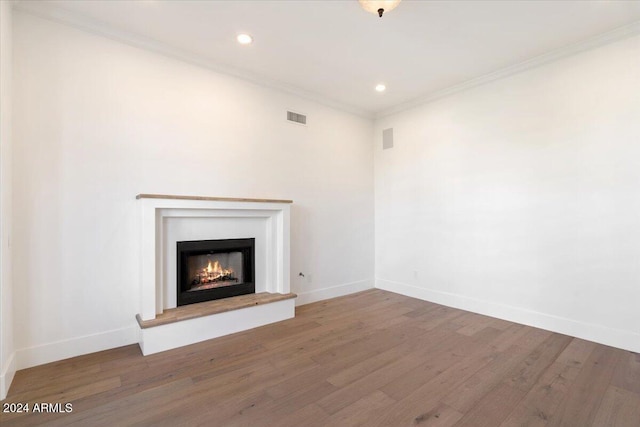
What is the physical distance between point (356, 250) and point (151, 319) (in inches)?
121

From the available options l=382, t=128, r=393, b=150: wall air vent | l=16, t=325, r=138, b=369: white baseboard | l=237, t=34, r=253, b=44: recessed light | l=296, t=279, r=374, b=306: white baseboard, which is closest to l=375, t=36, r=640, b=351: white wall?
l=382, t=128, r=393, b=150: wall air vent

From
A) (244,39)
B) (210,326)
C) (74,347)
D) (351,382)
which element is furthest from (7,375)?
(244,39)

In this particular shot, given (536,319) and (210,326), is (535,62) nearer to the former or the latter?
(536,319)

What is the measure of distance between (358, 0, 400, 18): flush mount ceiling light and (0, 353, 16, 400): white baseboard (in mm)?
3787

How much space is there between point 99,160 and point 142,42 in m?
1.29

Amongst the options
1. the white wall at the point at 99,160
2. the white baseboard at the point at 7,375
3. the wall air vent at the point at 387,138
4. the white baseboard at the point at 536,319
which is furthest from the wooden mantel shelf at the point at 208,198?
the white baseboard at the point at 536,319

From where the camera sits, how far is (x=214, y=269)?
11.4ft

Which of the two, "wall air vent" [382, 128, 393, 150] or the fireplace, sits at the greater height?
"wall air vent" [382, 128, 393, 150]

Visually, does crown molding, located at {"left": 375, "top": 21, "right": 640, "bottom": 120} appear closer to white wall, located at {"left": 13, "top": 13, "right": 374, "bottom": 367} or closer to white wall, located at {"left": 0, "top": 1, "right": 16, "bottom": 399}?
white wall, located at {"left": 13, "top": 13, "right": 374, "bottom": 367}

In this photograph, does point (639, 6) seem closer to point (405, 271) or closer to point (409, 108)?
point (409, 108)

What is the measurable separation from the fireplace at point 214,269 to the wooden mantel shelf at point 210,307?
0.10 metres

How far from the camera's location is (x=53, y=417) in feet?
5.96

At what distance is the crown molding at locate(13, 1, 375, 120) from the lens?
2469 mm

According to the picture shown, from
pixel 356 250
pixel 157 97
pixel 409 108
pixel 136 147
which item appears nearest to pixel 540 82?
pixel 409 108
